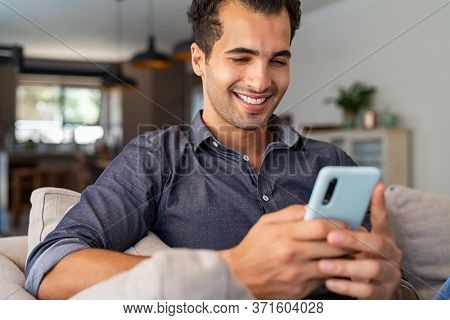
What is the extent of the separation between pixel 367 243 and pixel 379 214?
0.02 meters

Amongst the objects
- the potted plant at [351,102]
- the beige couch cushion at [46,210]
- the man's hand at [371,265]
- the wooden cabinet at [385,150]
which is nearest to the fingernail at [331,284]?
the man's hand at [371,265]

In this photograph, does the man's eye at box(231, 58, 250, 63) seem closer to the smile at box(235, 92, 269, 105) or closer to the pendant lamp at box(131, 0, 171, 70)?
the smile at box(235, 92, 269, 105)

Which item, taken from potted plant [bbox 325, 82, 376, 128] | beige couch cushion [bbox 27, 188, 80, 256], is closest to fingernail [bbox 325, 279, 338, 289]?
beige couch cushion [bbox 27, 188, 80, 256]

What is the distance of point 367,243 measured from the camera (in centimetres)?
23

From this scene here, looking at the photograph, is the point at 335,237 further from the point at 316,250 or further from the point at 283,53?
the point at 283,53

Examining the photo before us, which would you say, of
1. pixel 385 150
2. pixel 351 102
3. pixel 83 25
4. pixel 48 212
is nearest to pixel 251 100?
pixel 48 212

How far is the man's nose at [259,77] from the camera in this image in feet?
0.94

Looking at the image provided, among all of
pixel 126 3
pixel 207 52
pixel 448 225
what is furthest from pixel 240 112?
pixel 126 3

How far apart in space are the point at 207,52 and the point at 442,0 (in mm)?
244

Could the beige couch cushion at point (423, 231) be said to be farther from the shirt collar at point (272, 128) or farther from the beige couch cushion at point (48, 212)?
the beige couch cushion at point (48, 212)

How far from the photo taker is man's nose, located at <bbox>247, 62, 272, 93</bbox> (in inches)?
11.3

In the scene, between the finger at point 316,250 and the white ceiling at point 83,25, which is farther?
the white ceiling at point 83,25

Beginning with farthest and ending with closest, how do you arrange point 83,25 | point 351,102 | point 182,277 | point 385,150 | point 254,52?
point 351,102
point 385,150
point 83,25
point 254,52
point 182,277
